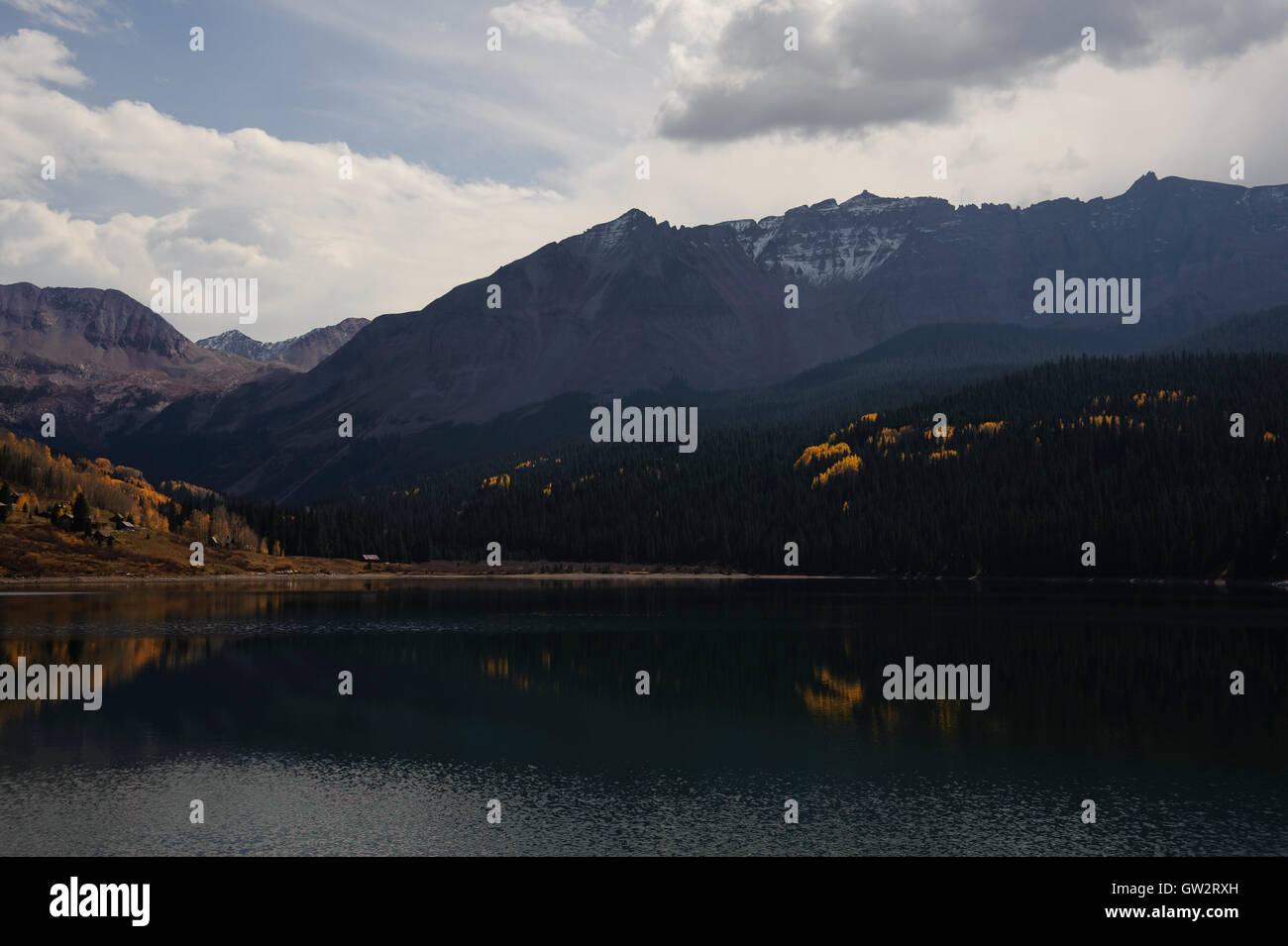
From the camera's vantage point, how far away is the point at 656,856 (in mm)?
41188

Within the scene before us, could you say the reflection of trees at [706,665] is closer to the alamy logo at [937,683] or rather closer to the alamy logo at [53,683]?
the alamy logo at [937,683]

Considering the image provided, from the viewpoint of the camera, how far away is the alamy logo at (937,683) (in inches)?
3031

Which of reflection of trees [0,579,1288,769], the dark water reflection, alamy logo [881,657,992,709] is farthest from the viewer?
alamy logo [881,657,992,709]

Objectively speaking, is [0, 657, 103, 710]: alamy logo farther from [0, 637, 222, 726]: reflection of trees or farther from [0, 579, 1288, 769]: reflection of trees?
[0, 579, 1288, 769]: reflection of trees

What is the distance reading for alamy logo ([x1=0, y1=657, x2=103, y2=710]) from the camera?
246 feet

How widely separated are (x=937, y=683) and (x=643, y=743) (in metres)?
30.1

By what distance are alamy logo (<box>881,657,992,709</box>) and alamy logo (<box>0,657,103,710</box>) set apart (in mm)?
57650
